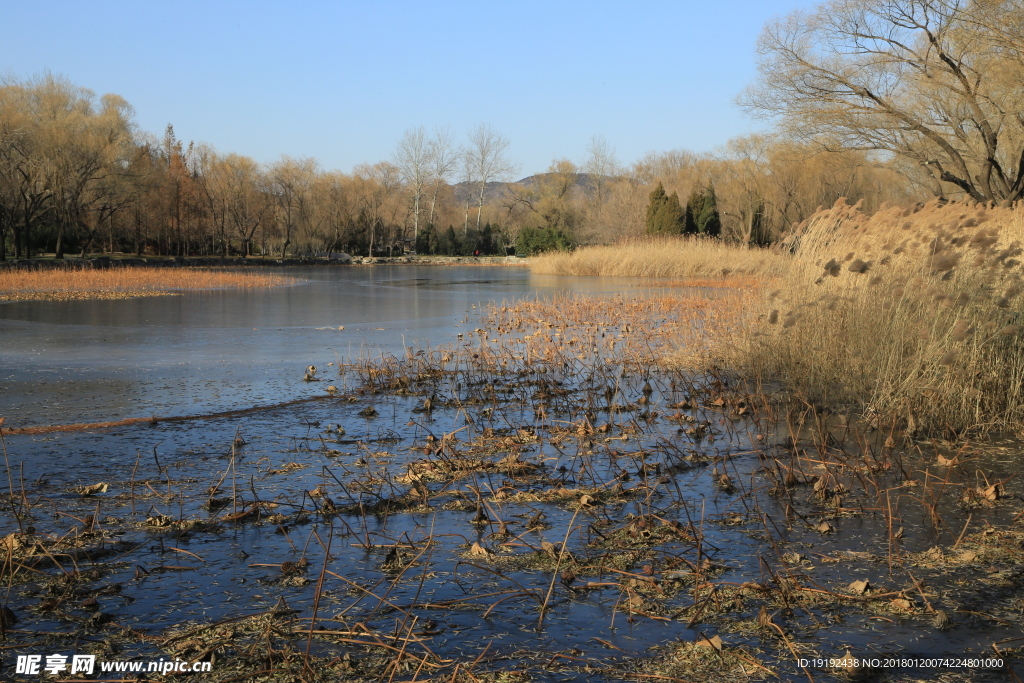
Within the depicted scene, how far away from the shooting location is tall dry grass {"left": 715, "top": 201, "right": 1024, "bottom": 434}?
22.9ft

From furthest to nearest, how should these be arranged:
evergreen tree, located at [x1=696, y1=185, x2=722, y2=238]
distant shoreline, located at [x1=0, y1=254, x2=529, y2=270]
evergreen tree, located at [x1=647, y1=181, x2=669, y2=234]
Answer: evergreen tree, located at [x1=696, y1=185, x2=722, y2=238] → evergreen tree, located at [x1=647, y1=181, x2=669, y2=234] → distant shoreline, located at [x1=0, y1=254, x2=529, y2=270]

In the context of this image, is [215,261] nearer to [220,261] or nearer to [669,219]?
[220,261]

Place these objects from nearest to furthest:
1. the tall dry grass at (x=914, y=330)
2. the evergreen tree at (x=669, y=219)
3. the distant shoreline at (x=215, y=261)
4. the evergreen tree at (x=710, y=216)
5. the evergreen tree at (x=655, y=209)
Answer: the tall dry grass at (x=914, y=330)
the distant shoreline at (x=215, y=261)
the evergreen tree at (x=669, y=219)
the evergreen tree at (x=655, y=209)
the evergreen tree at (x=710, y=216)

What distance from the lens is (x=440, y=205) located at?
10062 centimetres

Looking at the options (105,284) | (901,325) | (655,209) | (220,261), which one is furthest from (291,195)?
(901,325)

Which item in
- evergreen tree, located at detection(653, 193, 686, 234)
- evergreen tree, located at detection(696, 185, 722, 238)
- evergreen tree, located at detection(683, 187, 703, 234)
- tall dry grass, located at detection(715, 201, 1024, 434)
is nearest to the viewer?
tall dry grass, located at detection(715, 201, 1024, 434)

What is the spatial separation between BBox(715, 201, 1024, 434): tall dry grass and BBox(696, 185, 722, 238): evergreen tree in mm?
62446

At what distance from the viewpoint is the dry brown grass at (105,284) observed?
27.1 metres

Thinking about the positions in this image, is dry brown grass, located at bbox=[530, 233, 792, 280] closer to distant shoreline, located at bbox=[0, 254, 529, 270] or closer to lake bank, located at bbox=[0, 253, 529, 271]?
distant shoreline, located at bbox=[0, 254, 529, 270]

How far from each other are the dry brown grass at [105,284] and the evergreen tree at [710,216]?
4401 cm

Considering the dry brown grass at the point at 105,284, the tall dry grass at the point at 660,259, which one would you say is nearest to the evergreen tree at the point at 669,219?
the tall dry grass at the point at 660,259

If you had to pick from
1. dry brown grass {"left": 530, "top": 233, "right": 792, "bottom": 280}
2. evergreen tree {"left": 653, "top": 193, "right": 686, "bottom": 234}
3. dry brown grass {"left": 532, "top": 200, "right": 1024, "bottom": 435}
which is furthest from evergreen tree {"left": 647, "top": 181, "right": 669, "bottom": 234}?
dry brown grass {"left": 532, "top": 200, "right": 1024, "bottom": 435}

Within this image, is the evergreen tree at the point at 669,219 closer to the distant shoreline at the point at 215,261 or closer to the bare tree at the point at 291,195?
the distant shoreline at the point at 215,261

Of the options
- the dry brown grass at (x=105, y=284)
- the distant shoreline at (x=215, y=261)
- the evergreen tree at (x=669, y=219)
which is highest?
the evergreen tree at (x=669, y=219)
